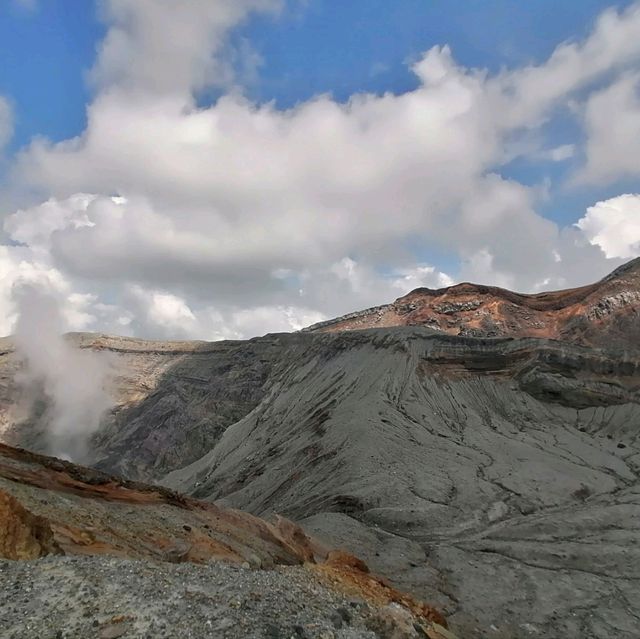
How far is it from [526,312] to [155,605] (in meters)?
84.3

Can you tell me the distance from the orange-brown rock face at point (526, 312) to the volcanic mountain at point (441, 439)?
0.93 feet

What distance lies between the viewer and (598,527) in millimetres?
28016

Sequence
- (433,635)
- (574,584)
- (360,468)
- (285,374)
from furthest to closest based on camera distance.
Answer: (285,374)
(360,468)
(574,584)
(433,635)

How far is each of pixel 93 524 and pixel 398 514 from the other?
18.8 m

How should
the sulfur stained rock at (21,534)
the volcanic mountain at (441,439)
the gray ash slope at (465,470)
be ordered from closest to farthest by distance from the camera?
the sulfur stained rock at (21,534) → the gray ash slope at (465,470) → the volcanic mountain at (441,439)

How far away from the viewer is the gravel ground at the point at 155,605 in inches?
287

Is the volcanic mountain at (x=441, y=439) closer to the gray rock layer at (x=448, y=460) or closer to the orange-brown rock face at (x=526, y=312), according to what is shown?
the gray rock layer at (x=448, y=460)

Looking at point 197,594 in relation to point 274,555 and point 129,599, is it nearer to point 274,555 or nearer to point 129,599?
point 129,599

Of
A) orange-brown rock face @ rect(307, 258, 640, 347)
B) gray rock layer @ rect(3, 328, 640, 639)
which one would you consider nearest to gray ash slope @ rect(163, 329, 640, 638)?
gray rock layer @ rect(3, 328, 640, 639)

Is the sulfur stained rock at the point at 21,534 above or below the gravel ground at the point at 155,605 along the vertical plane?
above

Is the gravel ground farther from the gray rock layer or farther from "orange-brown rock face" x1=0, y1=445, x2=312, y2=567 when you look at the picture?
the gray rock layer

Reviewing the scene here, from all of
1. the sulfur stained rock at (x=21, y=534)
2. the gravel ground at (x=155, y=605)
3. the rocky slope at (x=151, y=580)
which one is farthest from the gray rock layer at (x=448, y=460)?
the sulfur stained rock at (x=21, y=534)

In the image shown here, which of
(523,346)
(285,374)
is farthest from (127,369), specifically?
(523,346)

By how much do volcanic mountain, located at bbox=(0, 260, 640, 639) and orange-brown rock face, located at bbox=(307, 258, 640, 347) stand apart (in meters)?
Result: 0.28
